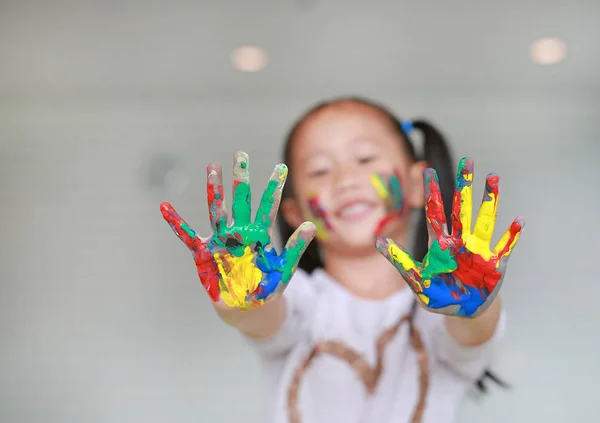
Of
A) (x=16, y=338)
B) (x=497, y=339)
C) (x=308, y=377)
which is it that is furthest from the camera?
(x=16, y=338)

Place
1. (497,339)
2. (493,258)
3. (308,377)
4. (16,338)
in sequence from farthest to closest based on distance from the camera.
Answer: (16,338) → (308,377) → (497,339) → (493,258)

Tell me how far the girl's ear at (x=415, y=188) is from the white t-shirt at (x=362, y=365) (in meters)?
0.14

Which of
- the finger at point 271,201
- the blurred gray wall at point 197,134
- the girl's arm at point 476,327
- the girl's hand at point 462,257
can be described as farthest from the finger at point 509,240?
the blurred gray wall at point 197,134

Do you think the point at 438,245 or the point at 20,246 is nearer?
the point at 438,245

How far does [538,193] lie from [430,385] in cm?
56

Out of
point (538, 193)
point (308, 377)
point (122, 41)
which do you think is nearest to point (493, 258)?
point (308, 377)

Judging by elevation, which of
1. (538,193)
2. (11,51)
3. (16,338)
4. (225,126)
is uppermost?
(11,51)

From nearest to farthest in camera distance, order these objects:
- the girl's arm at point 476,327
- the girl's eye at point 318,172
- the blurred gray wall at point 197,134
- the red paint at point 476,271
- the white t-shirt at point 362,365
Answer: the red paint at point 476,271, the girl's arm at point 476,327, the white t-shirt at point 362,365, the girl's eye at point 318,172, the blurred gray wall at point 197,134

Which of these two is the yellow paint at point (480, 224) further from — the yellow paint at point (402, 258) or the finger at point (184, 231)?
the finger at point (184, 231)

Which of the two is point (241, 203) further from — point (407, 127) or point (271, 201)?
point (407, 127)

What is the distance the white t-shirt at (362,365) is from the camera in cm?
85

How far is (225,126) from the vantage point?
4.28 feet

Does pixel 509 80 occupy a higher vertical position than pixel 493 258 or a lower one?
higher

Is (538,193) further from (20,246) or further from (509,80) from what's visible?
(20,246)
